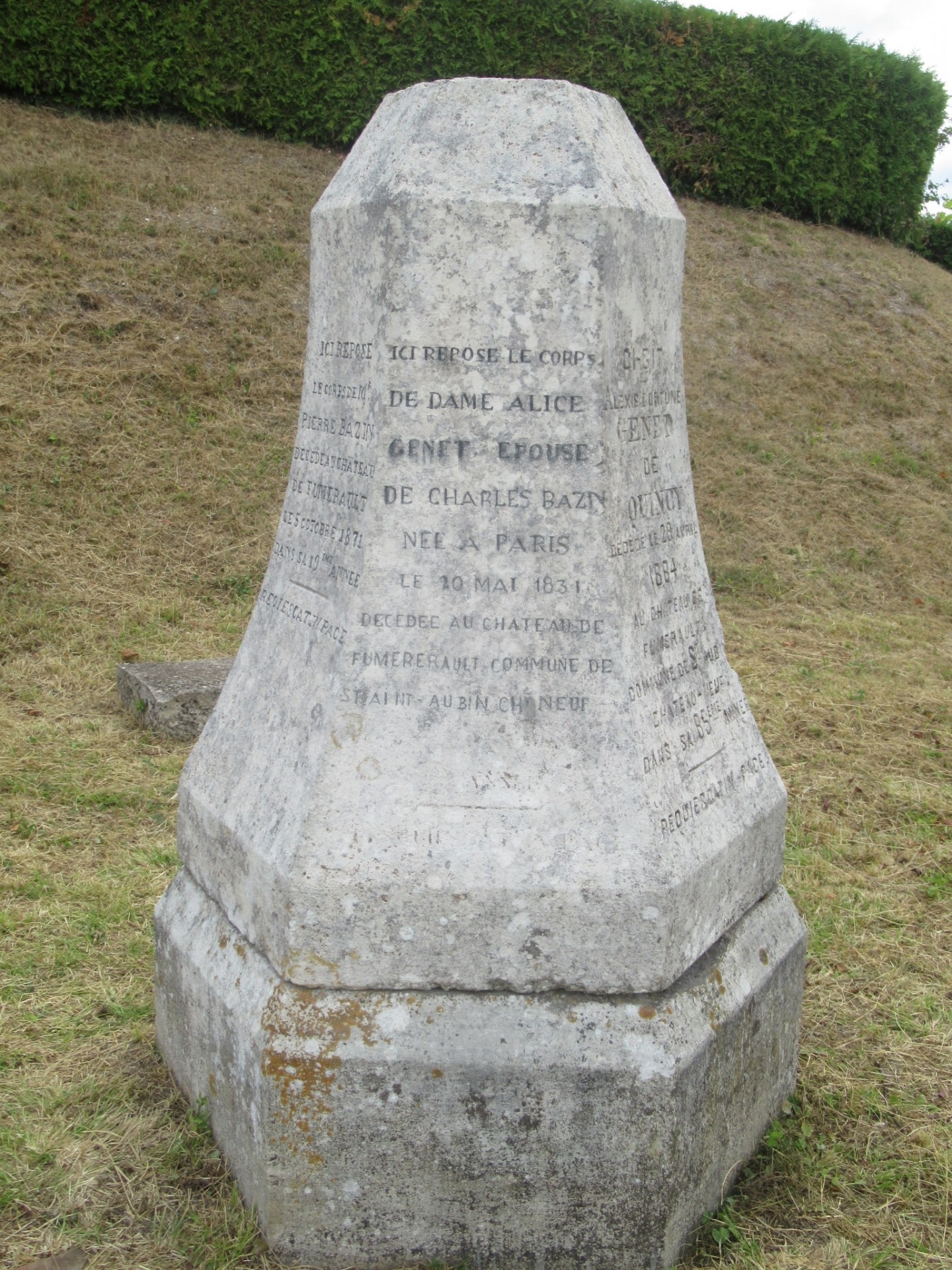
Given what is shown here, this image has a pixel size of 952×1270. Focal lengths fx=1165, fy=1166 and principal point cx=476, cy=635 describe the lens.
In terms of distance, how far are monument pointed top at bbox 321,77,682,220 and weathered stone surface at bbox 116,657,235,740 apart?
3719mm

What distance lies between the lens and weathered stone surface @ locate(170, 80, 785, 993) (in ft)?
7.28

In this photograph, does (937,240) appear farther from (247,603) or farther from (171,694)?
(171,694)

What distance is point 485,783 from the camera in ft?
7.50

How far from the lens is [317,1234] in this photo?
234cm

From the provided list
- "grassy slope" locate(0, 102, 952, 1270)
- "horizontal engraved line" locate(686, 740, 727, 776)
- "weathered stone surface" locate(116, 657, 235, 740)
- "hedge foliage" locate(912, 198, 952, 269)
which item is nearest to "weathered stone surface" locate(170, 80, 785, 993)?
"horizontal engraved line" locate(686, 740, 727, 776)

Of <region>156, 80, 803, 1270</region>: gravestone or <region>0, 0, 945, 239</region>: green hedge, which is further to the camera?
<region>0, 0, 945, 239</region>: green hedge

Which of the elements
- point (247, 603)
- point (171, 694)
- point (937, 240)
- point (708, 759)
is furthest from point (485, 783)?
point (937, 240)

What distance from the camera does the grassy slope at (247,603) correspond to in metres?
2.67

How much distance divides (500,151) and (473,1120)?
1.87m

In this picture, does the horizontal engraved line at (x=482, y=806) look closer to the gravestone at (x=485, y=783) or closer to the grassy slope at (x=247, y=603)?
the gravestone at (x=485, y=783)

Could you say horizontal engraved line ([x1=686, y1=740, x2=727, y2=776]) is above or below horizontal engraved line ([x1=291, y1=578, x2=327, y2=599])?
below

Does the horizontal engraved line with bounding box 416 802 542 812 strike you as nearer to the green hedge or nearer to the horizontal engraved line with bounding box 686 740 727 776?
the horizontal engraved line with bounding box 686 740 727 776

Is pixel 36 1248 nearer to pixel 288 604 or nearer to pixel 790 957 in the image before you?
pixel 288 604

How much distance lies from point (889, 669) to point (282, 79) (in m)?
9.62
